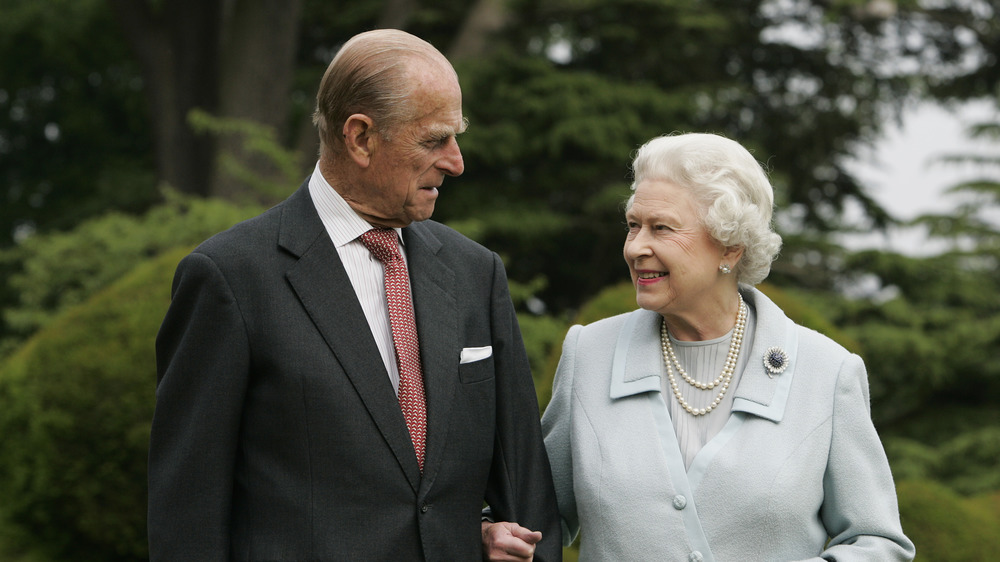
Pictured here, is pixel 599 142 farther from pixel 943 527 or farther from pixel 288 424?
pixel 288 424

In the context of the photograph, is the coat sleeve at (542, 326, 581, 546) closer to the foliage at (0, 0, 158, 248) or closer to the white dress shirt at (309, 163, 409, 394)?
the white dress shirt at (309, 163, 409, 394)

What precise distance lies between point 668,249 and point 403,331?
0.72 metres

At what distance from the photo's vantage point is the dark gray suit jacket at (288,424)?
2.43m

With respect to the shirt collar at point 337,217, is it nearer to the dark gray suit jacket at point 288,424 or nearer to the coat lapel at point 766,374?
the dark gray suit jacket at point 288,424

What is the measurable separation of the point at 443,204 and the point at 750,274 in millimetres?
7810

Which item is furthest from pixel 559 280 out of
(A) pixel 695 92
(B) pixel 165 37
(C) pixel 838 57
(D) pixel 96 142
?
(D) pixel 96 142

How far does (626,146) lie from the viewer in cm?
1017

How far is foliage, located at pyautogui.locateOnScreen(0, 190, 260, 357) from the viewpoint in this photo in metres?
8.41

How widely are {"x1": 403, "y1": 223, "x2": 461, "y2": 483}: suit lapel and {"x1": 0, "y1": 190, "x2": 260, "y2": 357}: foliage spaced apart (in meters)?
5.71

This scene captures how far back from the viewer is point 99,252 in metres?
8.83

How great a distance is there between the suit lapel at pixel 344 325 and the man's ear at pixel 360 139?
0.70ft

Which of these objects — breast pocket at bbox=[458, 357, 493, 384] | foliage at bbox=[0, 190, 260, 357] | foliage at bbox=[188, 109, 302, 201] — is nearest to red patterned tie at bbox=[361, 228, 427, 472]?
breast pocket at bbox=[458, 357, 493, 384]

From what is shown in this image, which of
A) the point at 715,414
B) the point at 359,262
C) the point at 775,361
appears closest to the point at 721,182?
the point at 775,361

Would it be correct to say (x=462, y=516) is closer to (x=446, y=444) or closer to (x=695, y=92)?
(x=446, y=444)
